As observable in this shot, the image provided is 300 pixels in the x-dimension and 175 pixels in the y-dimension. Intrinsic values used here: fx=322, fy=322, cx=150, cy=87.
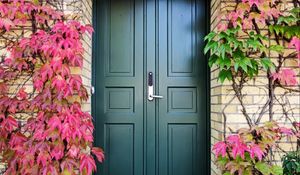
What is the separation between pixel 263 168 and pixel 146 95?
1159mm

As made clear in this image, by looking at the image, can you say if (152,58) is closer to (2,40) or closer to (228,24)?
(228,24)

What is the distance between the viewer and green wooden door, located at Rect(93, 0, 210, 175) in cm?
292

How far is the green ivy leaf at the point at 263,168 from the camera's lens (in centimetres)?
233

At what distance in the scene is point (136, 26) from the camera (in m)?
2.96

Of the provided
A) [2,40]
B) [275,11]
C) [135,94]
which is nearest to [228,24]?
[275,11]

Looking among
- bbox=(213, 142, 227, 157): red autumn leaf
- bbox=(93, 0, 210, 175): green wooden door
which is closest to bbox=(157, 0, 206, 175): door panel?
bbox=(93, 0, 210, 175): green wooden door

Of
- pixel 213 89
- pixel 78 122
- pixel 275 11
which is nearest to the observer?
pixel 78 122

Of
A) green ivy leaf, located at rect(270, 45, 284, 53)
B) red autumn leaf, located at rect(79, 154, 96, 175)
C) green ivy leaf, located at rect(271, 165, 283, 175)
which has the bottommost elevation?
green ivy leaf, located at rect(271, 165, 283, 175)

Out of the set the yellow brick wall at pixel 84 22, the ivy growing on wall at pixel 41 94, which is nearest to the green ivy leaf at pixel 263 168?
the ivy growing on wall at pixel 41 94

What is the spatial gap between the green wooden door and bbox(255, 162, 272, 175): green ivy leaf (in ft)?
2.07

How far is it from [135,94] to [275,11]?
1.35m

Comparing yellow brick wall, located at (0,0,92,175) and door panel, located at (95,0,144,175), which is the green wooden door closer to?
door panel, located at (95,0,144,175)

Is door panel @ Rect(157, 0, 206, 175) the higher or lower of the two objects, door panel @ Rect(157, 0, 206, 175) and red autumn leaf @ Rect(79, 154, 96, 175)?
the higher

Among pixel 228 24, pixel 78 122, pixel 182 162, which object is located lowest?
pixel 182 162
